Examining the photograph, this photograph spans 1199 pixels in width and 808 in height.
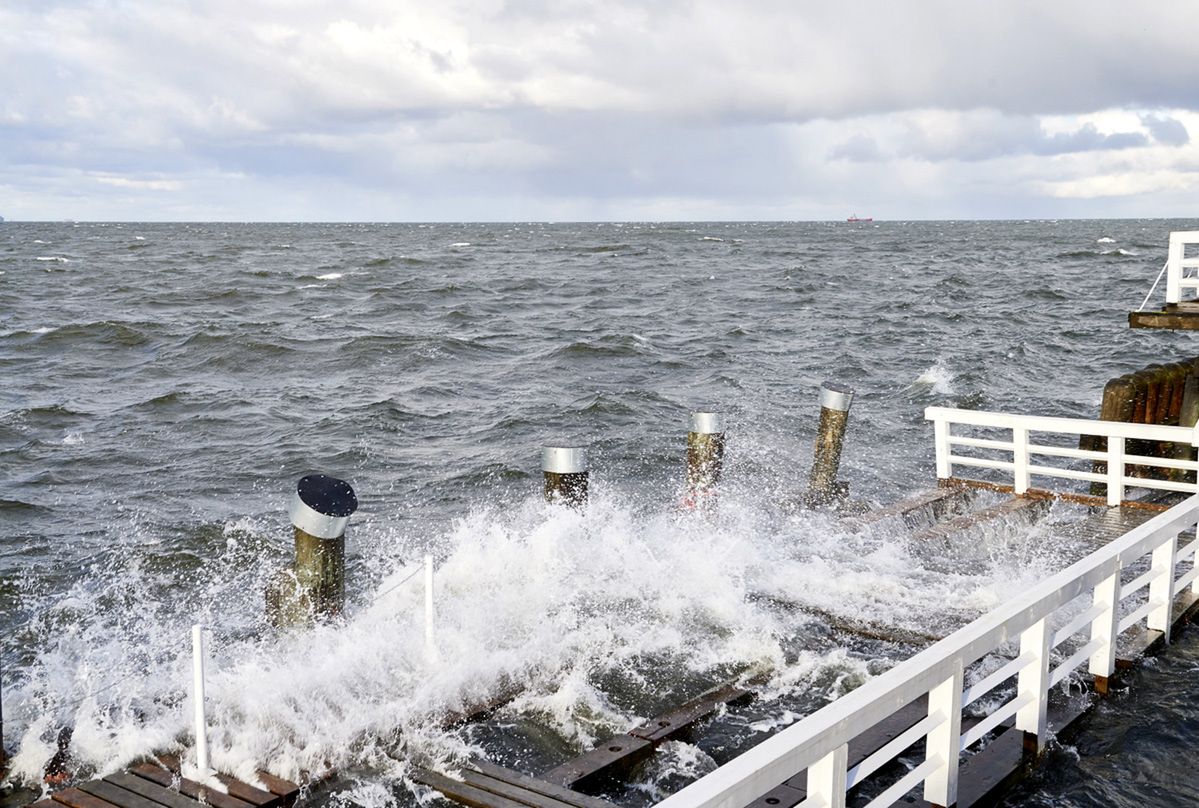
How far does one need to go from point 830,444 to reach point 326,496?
8.00 m

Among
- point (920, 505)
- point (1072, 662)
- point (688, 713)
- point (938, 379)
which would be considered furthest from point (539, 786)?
point (938, 379)

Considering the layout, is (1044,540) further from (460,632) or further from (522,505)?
(522,505)

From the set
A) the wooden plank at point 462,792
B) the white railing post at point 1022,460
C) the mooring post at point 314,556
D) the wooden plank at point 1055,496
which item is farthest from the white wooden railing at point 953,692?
the white railing post at point 1022,460

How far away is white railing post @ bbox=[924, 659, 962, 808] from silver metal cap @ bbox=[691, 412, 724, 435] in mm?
7855

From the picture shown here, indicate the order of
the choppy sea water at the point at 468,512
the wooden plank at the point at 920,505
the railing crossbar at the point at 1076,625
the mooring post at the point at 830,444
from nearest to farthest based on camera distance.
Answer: the railing crossbar at the point at 1076,625 → the choppy sea water at the point at 468,512 → the wooden plank at the point at 920,505 → the mooring post at the point at 830,444

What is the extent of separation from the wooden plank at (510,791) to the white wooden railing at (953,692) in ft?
5.58

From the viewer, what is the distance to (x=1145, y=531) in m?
7.82

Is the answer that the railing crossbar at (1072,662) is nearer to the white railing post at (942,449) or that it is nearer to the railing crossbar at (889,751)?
the railing crossbar at (889,751)

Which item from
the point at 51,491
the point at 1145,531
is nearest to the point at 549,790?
the point at 1145,531

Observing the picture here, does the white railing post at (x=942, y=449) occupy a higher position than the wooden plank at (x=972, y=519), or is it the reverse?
the white railing post at (x=942, y=449)

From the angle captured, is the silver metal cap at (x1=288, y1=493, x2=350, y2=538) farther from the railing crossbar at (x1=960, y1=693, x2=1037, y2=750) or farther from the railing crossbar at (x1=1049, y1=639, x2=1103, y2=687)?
the railing crossbar at (x1=1049, y1=639, x2=1103, y2=687)

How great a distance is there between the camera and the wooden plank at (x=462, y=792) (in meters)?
6.14

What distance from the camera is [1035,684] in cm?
664

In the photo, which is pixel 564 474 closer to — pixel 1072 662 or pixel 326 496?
pixel 326 496
